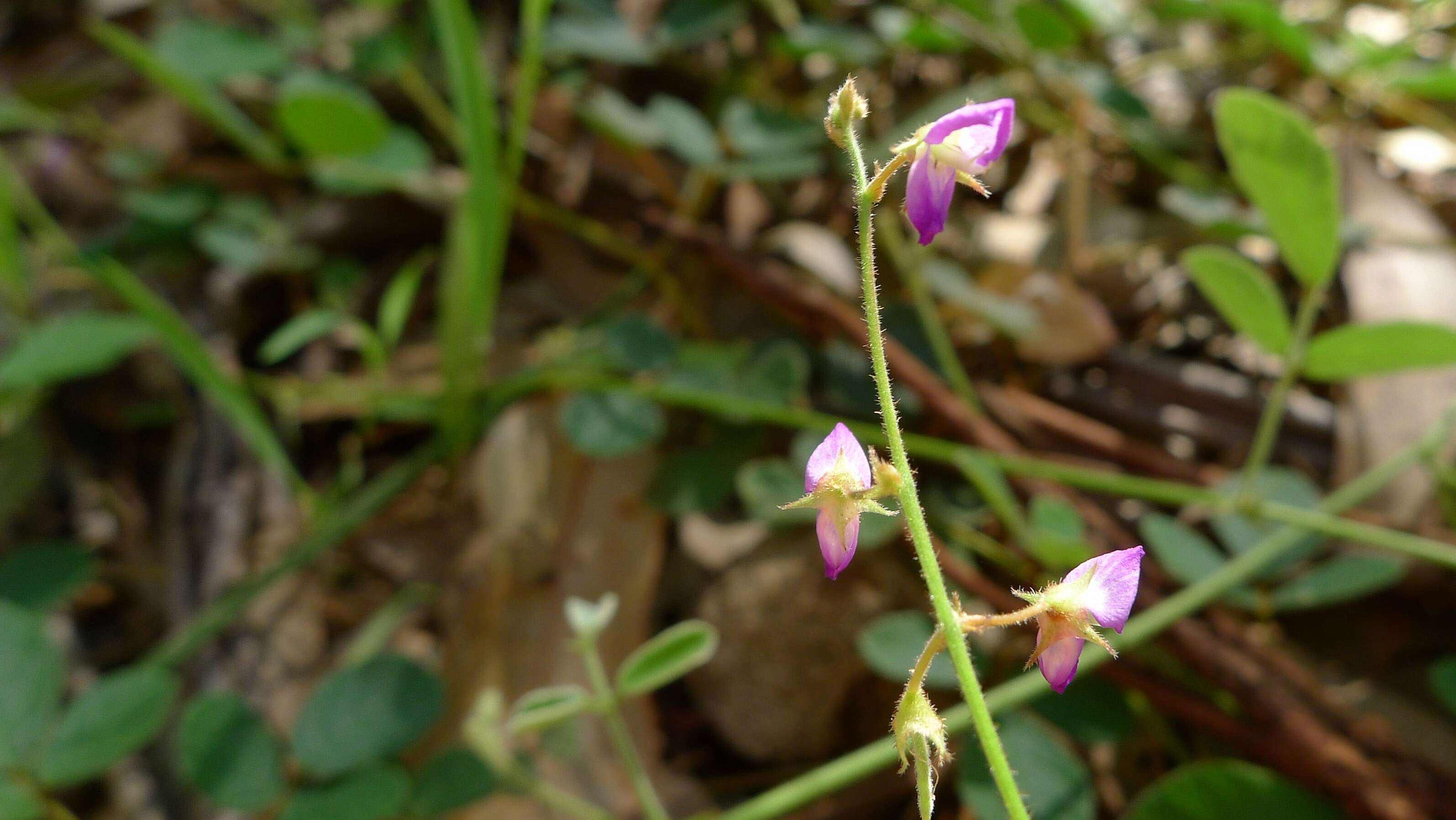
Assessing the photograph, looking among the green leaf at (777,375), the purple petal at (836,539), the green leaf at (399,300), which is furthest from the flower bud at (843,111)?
the green leaf at (399,300)

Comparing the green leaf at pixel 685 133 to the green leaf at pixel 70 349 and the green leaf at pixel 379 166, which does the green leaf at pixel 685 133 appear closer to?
the green leaf at pixel 379 166

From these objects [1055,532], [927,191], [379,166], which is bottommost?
[1055,532]

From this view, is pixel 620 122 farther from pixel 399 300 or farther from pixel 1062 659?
pixel 1062 659

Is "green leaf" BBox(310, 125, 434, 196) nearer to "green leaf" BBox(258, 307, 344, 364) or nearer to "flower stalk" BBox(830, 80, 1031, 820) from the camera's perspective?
"green leaf" BBox(258, 307, 344, 364)

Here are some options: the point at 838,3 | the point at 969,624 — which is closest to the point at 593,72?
the point at 838,3

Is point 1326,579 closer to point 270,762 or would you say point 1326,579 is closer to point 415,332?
point 270,762

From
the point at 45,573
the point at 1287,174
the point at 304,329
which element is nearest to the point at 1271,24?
the point at 1287,174
